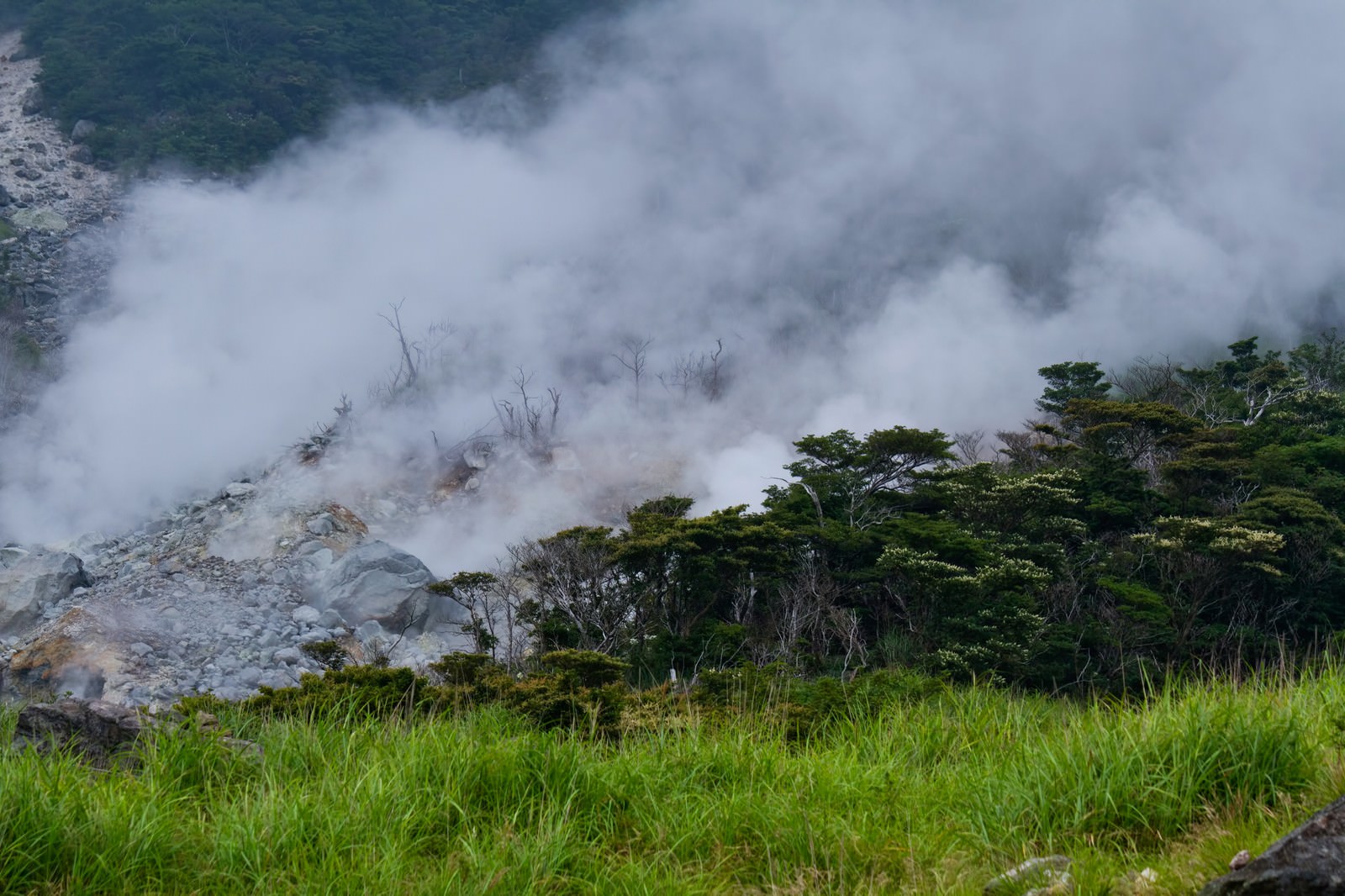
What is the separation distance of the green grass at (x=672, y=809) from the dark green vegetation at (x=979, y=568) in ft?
23.8

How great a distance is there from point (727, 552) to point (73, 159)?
150 ft

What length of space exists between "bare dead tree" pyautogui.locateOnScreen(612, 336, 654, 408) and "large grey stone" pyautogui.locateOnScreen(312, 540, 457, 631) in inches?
836

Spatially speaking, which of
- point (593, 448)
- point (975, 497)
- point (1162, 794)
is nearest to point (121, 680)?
point (975, 497)

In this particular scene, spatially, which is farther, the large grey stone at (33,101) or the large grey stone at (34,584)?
the large grey stone at (33,101)

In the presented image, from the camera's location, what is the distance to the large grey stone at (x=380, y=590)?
19.7 metres

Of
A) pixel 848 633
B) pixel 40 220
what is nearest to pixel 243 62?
pixel 40 220

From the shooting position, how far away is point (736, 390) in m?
42.3

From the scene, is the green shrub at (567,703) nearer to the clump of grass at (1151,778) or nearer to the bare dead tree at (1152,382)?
the clump of grass at (1151,778)

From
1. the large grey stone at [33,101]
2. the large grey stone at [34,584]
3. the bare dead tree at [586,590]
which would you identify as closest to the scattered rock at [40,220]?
the large grey stone at [33,101]

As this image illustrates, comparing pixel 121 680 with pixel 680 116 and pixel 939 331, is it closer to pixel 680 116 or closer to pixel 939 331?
pixel 939 331

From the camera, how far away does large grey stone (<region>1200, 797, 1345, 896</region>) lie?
2.42 m

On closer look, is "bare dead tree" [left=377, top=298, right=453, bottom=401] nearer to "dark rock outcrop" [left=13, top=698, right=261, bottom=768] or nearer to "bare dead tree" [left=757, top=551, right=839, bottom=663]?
"bare dead tree" [left=757, top=551, right=839, bottom=663]

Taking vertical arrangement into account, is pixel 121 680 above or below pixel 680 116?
below

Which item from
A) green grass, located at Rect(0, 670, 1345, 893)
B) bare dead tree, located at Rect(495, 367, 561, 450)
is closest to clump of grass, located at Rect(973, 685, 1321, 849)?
green grass, located at Rect(0, 670, 1345, 893)
